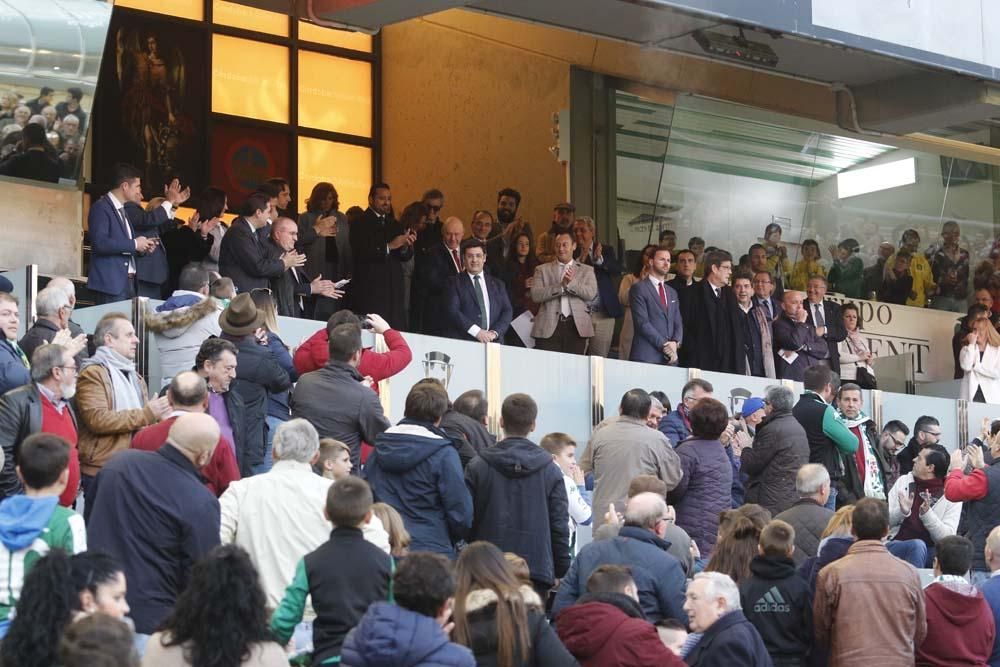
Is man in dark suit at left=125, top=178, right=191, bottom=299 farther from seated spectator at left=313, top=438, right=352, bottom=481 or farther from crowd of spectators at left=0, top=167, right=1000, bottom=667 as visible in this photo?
seated spectator at left=313, top=438, right=352, bottom=481

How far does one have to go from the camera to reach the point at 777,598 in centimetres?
870

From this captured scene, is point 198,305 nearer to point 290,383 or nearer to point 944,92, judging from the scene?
point 290,383

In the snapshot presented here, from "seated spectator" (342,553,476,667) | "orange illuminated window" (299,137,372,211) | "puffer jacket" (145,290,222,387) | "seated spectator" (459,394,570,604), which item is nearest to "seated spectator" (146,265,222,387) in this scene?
"puffer jacket" (145,290,222,387)

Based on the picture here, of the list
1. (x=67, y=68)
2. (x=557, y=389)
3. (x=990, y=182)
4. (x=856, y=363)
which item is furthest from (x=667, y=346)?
(x=990, y=182)

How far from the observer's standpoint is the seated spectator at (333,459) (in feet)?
28.3

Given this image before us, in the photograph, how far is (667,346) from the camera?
53.0ft

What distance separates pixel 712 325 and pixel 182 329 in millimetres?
6808

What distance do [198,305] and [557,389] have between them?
441cm

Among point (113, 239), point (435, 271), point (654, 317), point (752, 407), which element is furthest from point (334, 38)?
point (752, 407)

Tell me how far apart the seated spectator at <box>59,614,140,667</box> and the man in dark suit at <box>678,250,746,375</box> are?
12142 mm

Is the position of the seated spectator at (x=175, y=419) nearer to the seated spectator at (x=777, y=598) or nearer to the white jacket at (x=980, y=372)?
the seated spectator at (x=777, y=598)

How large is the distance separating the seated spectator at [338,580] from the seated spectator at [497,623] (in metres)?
0.45

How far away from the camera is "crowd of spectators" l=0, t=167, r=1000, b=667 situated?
6469 mm

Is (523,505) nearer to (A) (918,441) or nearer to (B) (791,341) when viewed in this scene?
(A) (918,441)
